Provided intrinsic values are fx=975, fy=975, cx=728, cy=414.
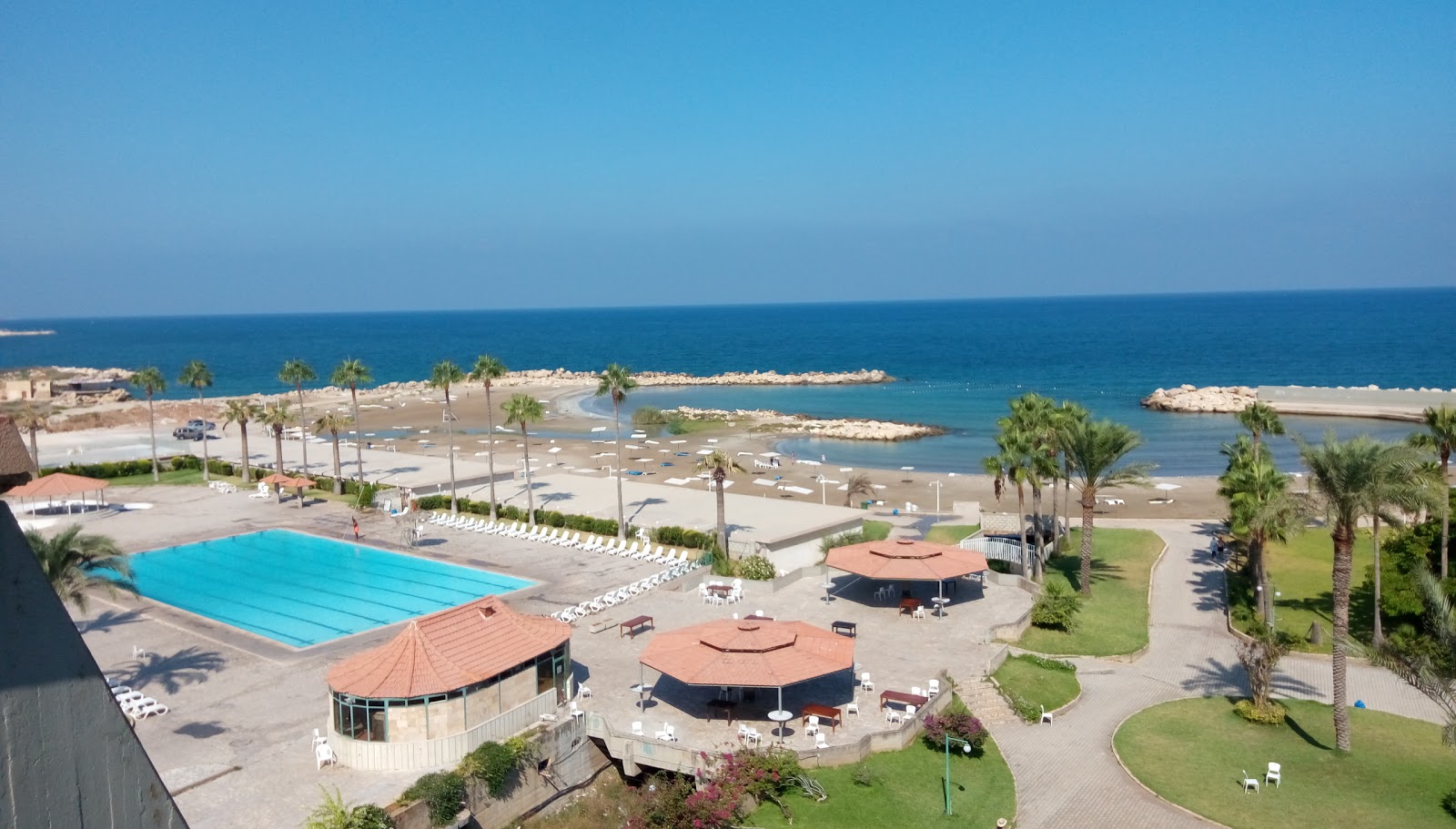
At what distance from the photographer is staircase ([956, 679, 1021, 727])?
79.0 feet

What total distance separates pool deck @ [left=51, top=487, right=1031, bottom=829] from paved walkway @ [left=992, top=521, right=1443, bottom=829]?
10.2ft

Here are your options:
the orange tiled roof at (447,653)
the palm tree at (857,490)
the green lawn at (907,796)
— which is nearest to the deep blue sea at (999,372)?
the palm tree at (857,490)

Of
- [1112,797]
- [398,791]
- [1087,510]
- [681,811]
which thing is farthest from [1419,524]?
[398,791]

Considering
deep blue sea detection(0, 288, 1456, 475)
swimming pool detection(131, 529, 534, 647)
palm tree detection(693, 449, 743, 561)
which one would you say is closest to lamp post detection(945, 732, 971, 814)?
palm tree detection(693, 449, 743, 561)

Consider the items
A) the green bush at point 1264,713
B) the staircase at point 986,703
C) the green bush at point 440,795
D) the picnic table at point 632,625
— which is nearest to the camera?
the green bush at point 440,795

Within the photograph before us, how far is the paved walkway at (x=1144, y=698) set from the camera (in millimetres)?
20000

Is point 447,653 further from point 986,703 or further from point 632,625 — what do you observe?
point 986,703

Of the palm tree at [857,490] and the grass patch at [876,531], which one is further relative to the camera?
the palm tree at [857,490]

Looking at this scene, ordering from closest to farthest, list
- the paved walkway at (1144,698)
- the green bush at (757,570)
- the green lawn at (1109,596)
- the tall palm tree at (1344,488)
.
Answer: the paved walkway at (1144,698) < the tall palm tree at (1344,488) < the green lawn at (1109,596) < the green bush at (757,570)

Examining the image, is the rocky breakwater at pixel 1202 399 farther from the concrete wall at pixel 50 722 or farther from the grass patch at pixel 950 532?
the concrete wall at pixel 50 722

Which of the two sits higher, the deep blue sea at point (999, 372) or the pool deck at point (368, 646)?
the deep blue sea at point (999, 372)

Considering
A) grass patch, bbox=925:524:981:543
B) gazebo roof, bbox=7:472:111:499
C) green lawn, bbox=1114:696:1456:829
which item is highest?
gazebo roof, bbox=7:472:111:499

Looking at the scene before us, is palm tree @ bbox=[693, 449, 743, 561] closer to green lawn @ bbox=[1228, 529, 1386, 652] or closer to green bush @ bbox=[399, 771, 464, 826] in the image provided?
green lawn @ bbox=[1228, 529, 1386, 652]

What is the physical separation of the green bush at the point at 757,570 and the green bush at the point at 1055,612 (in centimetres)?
905
